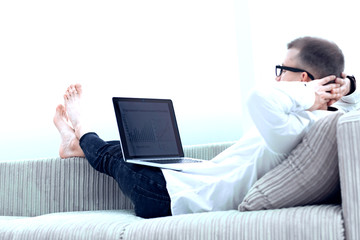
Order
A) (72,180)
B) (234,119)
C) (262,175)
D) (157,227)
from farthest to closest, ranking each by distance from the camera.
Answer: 1. (234,119)
2. (72,180)
3. (262,175)
4. (157,227)

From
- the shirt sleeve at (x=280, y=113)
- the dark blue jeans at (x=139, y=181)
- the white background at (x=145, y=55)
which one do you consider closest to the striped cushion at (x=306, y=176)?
the shirt sleeve at (x=280, y=113)

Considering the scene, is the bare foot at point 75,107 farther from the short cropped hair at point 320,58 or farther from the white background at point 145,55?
the short cropped hair at point 320,58

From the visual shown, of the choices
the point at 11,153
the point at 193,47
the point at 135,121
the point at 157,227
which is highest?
the point at 193,47

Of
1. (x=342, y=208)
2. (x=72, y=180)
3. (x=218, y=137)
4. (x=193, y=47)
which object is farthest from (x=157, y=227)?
(x=193, y=47)

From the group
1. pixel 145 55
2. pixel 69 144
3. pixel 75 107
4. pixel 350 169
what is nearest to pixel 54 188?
pixel 69 144

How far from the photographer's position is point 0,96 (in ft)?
11.1

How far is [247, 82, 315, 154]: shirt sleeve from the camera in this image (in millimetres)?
1267

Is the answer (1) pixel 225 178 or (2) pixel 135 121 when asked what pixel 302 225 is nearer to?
(1) pixel 225 178

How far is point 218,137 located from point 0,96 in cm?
145

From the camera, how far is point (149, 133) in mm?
1908

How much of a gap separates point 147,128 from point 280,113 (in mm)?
719

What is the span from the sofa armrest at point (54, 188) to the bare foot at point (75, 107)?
0.49ft

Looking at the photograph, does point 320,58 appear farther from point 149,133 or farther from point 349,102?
point 149,133

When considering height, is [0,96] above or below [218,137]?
above
